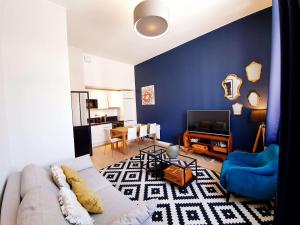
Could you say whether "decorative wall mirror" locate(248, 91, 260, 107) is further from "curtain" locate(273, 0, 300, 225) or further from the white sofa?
the white sofa

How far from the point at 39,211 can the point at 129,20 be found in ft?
9.73

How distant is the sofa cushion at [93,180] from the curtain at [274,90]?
2451 mm

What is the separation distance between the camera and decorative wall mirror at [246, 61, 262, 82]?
2763 millimetres

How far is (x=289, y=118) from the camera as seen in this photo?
710 mm

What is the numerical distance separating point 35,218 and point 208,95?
3.61m

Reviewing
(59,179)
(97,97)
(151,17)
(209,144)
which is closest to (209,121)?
(209,144)

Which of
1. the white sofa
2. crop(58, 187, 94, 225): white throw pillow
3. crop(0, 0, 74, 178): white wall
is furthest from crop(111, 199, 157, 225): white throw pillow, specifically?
crop(0, 0, 74, 178): white wall

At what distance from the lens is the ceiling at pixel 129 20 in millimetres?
2318

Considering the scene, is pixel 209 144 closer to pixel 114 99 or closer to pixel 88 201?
pixel 88 201

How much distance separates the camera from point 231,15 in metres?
2.78

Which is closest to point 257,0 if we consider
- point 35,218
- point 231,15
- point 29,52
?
point 231,15

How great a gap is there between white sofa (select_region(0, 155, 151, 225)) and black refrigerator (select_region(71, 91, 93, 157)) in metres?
1.42

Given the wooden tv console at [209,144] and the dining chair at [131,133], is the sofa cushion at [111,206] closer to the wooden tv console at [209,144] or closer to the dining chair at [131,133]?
the dining chair at [131,133]

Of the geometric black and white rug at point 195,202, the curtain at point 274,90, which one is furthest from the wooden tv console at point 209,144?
the curtain at point 274,90
